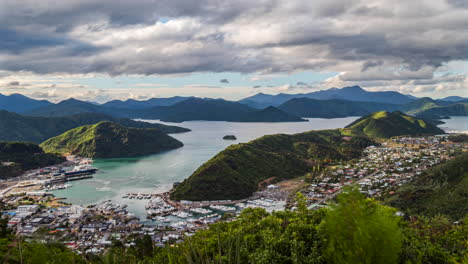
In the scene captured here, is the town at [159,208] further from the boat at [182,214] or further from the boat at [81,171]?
Result: the boat at [81,171]

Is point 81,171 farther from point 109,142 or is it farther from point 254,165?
point 254,165

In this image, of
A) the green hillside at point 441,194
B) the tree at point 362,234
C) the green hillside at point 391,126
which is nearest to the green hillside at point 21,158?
the green hillside at point 441,194

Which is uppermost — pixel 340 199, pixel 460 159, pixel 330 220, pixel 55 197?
pixel 340 199

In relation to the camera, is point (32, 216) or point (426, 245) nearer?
point (426, 245)

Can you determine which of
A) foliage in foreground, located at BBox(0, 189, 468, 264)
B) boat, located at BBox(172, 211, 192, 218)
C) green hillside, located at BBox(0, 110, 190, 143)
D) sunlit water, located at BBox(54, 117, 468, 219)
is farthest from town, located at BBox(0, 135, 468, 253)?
green hillside, located at BBox(0, 110, 190, 143)

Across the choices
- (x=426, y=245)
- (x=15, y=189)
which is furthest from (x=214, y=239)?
(x=15, y=189)

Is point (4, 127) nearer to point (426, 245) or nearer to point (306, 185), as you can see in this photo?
point (306, 185)
